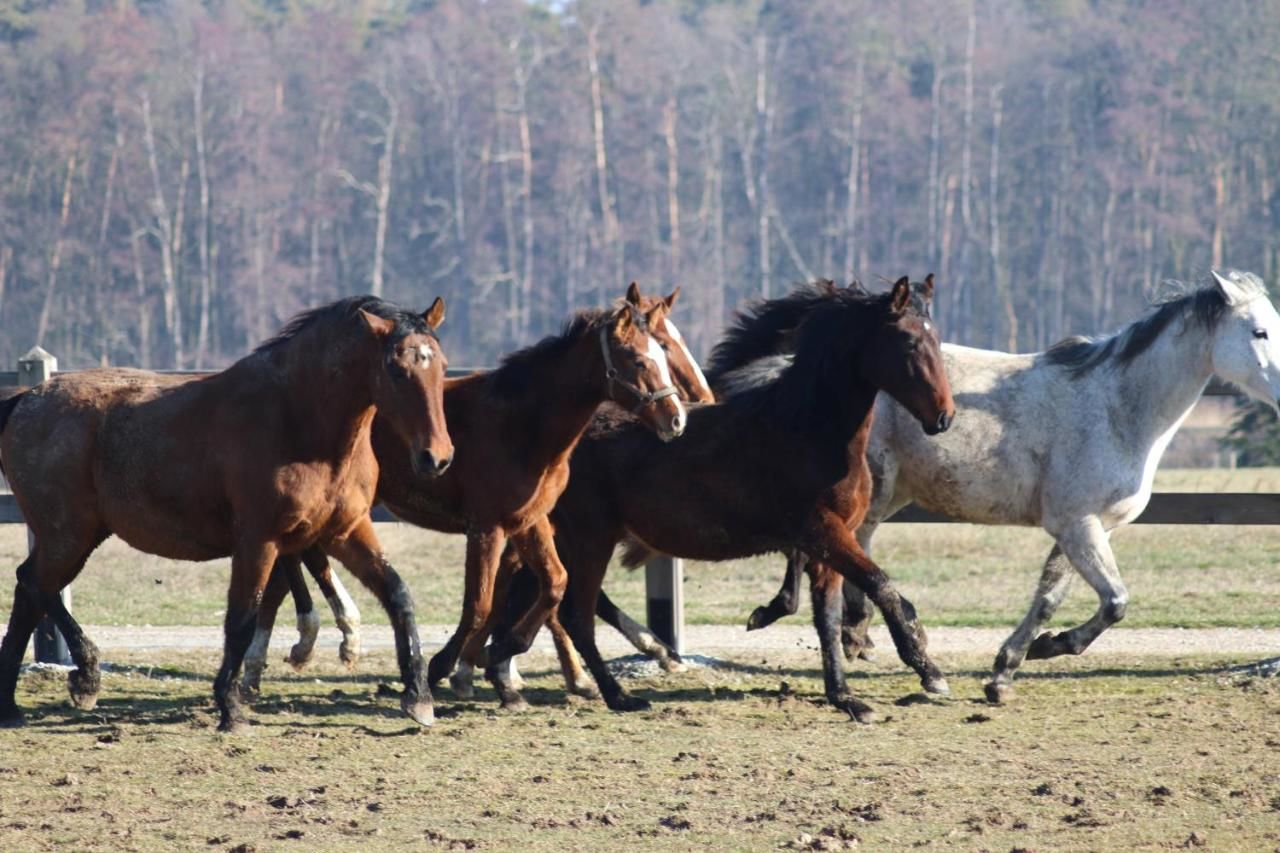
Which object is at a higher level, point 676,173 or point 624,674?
point 676,173

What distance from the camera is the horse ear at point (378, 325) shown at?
7961 millimetres

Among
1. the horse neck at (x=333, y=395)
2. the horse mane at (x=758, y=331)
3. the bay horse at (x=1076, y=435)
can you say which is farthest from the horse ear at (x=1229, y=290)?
the horse neck at (x=333, y=395)

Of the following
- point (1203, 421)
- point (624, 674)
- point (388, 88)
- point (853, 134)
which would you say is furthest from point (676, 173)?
point (624, 674)

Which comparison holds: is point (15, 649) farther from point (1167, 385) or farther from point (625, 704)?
point (1167, 385)

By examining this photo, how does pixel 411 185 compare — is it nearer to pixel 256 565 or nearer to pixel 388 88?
pixel 388 88

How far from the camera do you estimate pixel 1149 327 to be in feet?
32.4

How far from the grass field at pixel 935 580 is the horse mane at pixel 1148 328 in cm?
279

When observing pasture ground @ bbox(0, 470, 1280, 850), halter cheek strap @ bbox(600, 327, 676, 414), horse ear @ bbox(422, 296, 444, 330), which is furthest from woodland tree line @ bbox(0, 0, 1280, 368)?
horse ear @ bbox(422, 296, 444, 330)

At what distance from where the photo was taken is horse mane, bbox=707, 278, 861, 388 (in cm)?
1002

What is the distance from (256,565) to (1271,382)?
5.01 metres

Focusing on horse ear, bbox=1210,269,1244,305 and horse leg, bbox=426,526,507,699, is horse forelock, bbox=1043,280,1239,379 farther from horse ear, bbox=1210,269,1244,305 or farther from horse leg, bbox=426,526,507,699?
horse leg, bbox=426,526,507,699

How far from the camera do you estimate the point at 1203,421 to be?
123ft

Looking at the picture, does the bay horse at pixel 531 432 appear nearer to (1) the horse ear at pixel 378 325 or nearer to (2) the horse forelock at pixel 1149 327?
(1) the horse ear at pixel 378 325

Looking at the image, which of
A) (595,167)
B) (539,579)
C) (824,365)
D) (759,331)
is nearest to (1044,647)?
(824,365)
